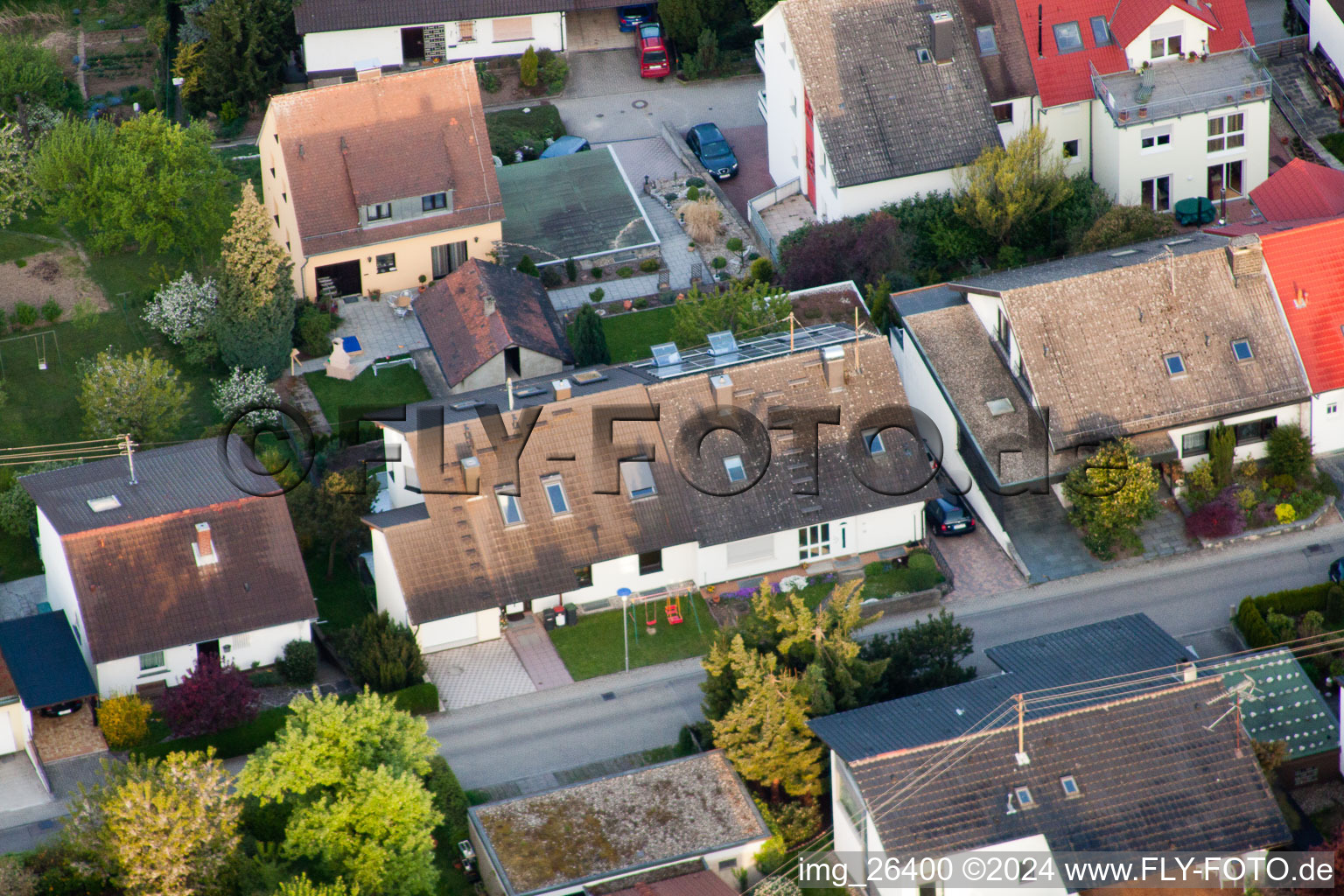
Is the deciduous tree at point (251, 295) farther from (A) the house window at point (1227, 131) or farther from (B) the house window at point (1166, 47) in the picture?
(A) the house window at point (1227, 131)

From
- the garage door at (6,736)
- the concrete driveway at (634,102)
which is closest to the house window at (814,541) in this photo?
the garage door at (6,736)

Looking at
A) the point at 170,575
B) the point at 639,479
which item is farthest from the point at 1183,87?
the point at 170,575

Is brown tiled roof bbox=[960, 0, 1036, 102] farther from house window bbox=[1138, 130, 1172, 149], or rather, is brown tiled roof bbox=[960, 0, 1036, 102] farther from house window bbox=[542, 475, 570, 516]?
house window bbox=[542, 475, 570, 516]

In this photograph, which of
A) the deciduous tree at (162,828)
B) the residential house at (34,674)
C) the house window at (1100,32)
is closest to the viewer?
the deciduous tree at (162,828)

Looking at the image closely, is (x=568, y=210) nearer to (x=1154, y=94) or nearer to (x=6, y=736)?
(x=1154, y=94)

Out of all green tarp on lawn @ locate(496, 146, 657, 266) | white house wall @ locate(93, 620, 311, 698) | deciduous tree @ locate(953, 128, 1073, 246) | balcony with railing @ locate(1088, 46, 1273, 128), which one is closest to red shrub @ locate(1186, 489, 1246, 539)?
deciduous tree @ locate(953, 128, 1073, 246)

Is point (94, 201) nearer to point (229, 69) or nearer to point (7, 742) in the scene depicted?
point (229, 69)
